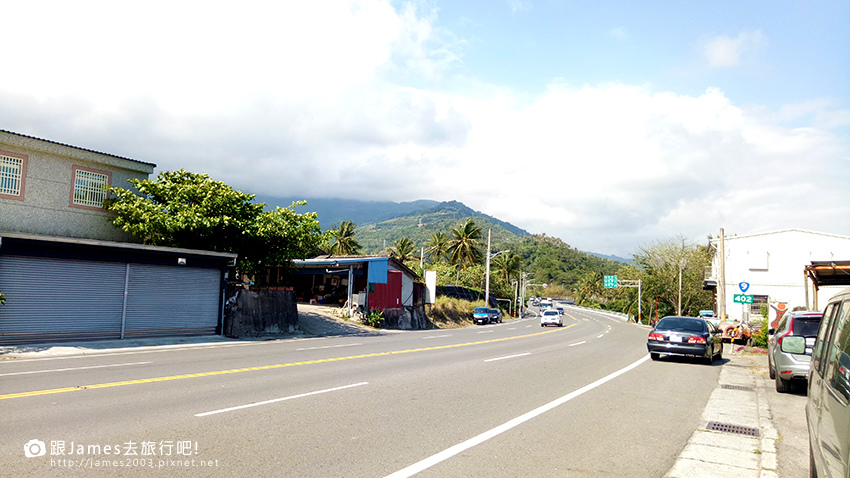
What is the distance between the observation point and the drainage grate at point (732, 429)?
807 cm

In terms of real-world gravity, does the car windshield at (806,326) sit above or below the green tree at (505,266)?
below

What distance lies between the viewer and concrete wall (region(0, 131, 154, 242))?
20828 millimetres

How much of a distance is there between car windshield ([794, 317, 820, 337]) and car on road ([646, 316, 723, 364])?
4446 millimetres

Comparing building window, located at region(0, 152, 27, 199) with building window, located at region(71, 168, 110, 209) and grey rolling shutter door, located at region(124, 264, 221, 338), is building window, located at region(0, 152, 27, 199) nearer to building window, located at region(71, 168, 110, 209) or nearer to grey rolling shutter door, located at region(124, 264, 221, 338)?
building window, located at region(71, 168, 110, 209)

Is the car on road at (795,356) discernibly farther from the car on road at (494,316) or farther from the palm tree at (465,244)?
the palm tree at (465,244)

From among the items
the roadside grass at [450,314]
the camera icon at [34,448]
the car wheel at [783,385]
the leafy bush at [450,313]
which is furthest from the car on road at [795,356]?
the leafy bush at [450,313]

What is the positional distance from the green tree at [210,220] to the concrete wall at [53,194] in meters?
0.93

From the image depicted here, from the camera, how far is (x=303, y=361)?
1473 centimetres

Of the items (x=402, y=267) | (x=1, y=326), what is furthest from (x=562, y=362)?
(x=402, y=267)

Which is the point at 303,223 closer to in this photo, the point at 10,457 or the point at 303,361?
the point at 303,361

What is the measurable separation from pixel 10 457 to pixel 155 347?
1386cm

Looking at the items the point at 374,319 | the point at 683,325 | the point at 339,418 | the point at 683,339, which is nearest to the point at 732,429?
the point at 339,418

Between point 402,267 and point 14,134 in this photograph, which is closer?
point 14,134

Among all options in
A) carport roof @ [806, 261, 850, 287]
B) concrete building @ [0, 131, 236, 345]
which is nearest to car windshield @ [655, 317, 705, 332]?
carport roof @ [806, 261, 850, 287]
